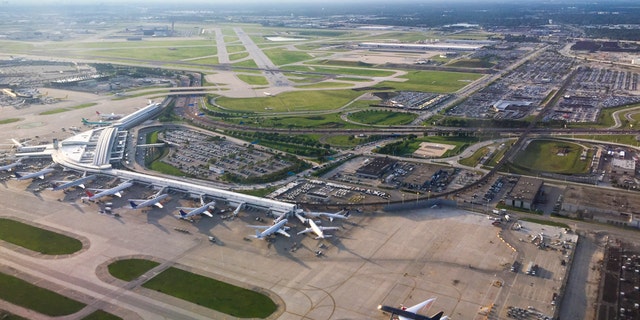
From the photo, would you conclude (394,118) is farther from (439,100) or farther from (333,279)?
(333,279)

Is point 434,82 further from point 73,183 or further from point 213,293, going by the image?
point 213,293

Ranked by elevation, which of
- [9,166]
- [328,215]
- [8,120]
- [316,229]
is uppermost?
[8,120]

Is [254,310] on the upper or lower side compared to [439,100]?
lower

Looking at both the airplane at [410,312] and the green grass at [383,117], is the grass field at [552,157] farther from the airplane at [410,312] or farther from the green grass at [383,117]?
the airplane at [410,312]

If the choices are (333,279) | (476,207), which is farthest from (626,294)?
(333,279)

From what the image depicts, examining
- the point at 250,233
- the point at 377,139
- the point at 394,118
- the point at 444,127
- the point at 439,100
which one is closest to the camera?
the point at 250,233

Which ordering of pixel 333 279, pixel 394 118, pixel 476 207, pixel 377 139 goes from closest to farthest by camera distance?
1. pixel 333 279
2. pixel 476 207
3. pixel 377 139
4. pixel 394 118

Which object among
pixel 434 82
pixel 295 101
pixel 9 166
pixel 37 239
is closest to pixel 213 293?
pixel 37 239
